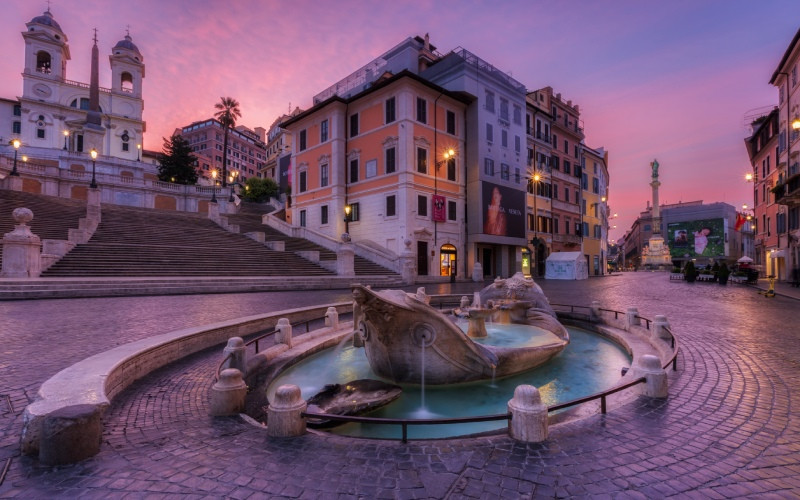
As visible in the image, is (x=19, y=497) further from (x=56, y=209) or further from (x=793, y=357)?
(x=56, y=209)

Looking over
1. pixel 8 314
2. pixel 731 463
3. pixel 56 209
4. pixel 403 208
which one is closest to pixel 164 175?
pixel 56 209

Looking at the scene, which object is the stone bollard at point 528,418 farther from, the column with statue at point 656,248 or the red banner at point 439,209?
the column with statue at point 656,248

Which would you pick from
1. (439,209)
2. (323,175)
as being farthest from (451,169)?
(323,175)

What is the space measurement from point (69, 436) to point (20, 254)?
16.1 m

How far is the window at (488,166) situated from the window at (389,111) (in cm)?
857

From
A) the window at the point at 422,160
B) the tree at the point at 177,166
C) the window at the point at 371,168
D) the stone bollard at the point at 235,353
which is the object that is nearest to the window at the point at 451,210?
the window at the point at 422,160

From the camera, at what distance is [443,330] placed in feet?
17.6

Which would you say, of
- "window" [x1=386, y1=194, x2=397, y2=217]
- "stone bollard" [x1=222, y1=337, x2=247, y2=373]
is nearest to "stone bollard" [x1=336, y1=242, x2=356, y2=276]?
"window" [x1=386, y1=194, x2=397, y2=217]

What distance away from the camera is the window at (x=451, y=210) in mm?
29375

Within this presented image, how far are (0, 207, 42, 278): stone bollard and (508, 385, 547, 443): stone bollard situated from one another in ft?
60.8

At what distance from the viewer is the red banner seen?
27.8 meters

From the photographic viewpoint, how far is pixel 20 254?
1363cm

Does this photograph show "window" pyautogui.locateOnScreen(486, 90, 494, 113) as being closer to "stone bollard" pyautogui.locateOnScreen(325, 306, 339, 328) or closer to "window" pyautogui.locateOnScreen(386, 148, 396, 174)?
"window" pyautogui.locateOnScreen(386, 148, 396, 174)

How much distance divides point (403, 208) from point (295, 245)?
8559 mm
